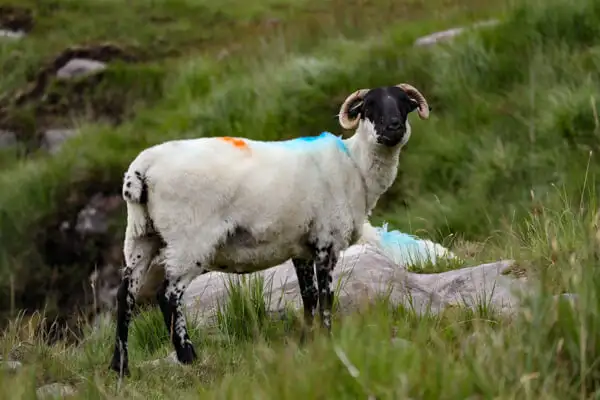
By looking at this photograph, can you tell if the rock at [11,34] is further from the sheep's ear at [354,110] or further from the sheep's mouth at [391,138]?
the sheep's mouth at [391,138]

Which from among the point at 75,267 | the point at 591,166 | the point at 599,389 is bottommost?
the point at 75,267

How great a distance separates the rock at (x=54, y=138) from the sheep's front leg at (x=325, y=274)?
10801 millimetres

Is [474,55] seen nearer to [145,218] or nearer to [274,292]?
[274,292]

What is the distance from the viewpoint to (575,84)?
12.9m

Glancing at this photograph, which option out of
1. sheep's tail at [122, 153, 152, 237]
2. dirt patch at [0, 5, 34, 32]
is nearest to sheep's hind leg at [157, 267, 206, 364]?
sheep's tail at [122, 153, 152, 237]

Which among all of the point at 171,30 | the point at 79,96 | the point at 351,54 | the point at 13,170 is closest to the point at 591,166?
the point at 351,54

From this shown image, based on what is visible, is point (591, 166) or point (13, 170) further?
point (13, 170)

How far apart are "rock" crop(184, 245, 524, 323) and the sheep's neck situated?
69cm

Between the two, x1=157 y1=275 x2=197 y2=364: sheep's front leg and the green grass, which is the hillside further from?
x1=157 y1=275 x2=197 y2=364: sheep's front leg

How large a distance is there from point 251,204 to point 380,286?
1.41 metres

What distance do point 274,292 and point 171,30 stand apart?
581 inches

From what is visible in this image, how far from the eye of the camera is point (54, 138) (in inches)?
681

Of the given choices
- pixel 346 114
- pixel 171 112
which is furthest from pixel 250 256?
pixel 171 112

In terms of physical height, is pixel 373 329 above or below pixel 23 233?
above
